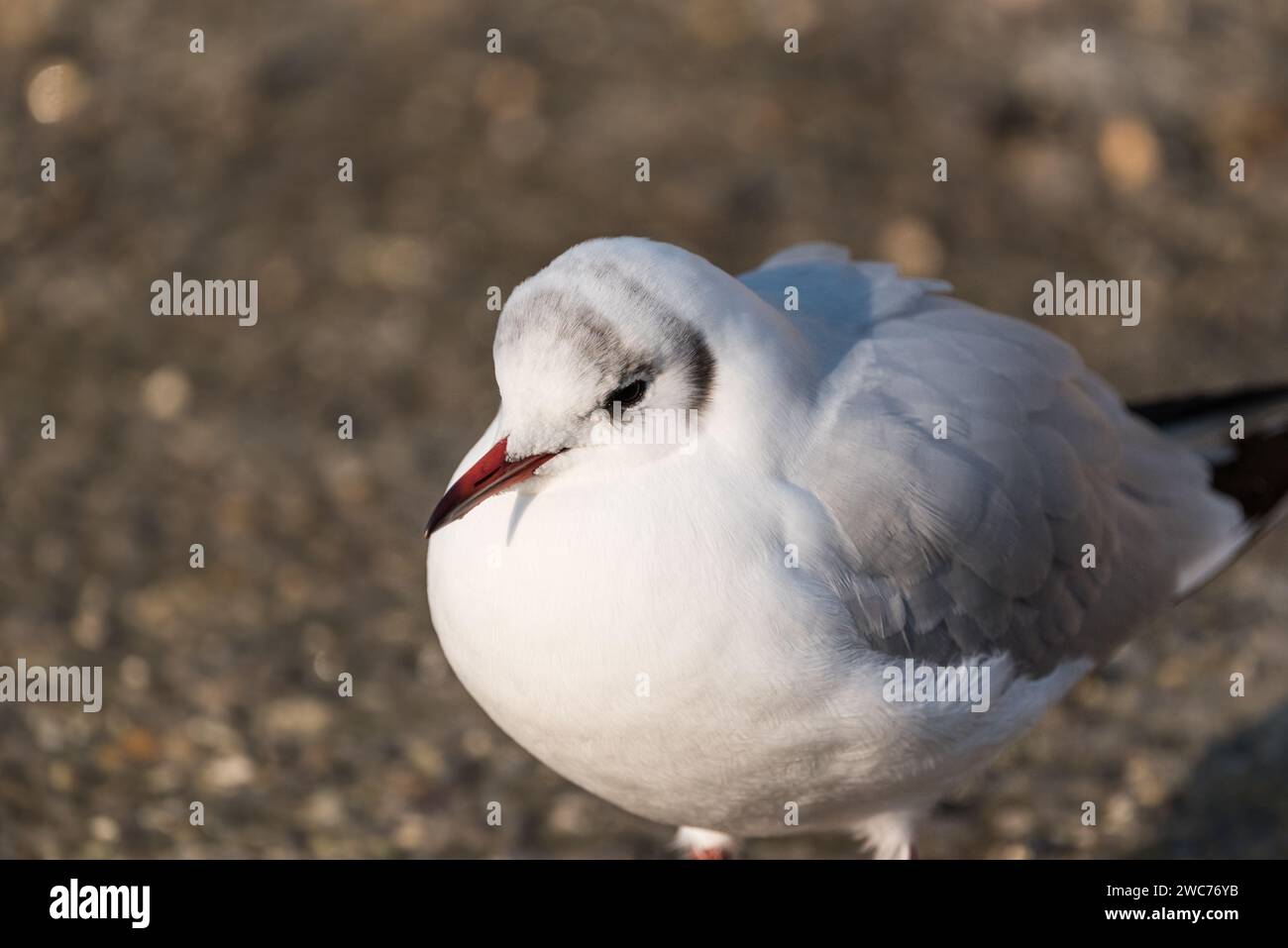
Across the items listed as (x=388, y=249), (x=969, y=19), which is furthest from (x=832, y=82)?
(x=388, y=249)

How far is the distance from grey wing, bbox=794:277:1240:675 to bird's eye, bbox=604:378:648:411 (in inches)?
11.9

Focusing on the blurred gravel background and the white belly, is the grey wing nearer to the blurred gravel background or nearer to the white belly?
the white belly

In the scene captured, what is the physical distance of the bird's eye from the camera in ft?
7.63

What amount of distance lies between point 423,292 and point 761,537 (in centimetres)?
285

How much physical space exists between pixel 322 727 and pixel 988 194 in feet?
9.48

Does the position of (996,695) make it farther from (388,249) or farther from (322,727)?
(388,249)

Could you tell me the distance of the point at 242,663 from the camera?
3965 millimetres

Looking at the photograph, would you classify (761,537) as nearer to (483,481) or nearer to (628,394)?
(628,394)

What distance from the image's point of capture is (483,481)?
7.80 feet

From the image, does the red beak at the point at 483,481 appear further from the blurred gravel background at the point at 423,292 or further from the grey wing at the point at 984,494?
the blurred gravel background at the point at 423,292

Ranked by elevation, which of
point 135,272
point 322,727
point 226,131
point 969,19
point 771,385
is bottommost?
point 322,727

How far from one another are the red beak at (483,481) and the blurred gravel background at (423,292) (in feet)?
4.71

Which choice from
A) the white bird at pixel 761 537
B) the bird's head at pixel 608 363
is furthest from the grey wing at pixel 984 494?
the bird's head at pixel 608 363

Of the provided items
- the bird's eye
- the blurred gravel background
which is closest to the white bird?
the bird's eye
